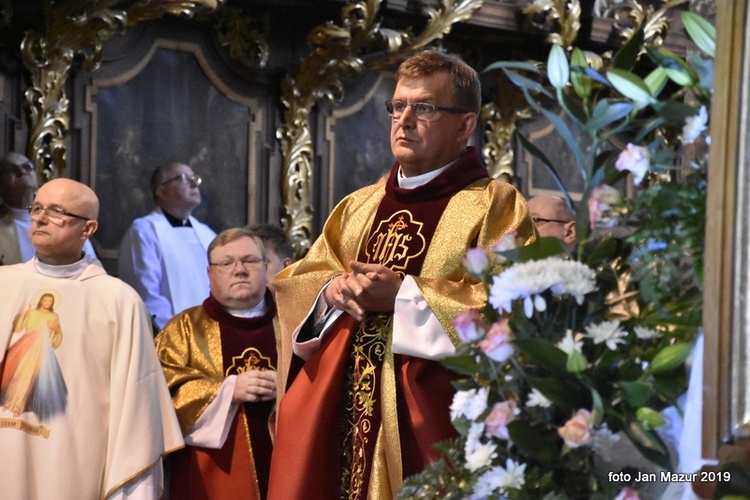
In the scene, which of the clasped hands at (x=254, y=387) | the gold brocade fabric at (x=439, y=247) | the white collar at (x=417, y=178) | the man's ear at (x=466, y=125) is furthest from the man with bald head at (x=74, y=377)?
the man's ear at (x=466, y=125)

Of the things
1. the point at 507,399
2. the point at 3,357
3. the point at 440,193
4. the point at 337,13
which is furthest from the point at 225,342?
the point at 337,13

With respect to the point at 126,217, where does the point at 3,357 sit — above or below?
below

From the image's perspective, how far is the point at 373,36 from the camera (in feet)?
29.0

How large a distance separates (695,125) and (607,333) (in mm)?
433

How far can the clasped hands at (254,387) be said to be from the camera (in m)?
5.14

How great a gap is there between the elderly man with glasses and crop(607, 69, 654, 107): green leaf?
557 centimetres

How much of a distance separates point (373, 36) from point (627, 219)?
21.5 feet

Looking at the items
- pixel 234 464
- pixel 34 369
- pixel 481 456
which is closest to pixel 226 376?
pixel 234 464

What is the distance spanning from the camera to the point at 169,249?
26.6 ft

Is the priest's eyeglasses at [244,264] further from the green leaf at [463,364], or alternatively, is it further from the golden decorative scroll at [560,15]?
the golden decorative scroll at [560,15]

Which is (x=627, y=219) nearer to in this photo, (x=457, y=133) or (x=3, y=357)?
(x=457, y=133)

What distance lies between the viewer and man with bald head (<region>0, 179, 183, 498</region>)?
4.93 metres

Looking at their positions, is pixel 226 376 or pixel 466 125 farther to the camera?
pixel 226 376

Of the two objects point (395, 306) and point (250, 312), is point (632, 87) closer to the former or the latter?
point (395, 306)
